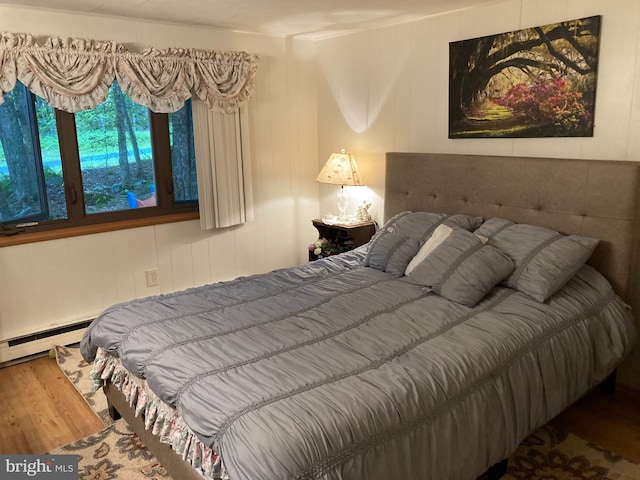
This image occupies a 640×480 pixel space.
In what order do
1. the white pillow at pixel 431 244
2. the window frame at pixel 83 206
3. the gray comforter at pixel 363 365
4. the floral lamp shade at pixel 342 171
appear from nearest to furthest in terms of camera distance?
the gray comforter at pixel 363 365 → the white pillow at pixel 431 244 → the window frame at pixel 83 206 → the floral lamp shade at pixel 342 171

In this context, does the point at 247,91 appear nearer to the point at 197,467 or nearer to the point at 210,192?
the point at 210,192

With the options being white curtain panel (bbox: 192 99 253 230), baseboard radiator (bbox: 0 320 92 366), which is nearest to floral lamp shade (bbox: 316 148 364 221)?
white curtain panel (bbox: 192 99 253 230)

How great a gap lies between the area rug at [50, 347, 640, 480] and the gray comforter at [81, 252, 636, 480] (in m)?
0.24

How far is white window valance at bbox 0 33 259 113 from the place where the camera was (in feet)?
9.95

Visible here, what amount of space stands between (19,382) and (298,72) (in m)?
3.02

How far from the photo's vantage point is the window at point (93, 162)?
10.9ft

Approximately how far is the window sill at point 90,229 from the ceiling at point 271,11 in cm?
136

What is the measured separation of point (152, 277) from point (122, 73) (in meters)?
1.44

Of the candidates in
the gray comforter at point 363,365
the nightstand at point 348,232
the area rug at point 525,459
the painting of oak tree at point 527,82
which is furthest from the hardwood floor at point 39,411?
the painting of oak tree at point 527,82

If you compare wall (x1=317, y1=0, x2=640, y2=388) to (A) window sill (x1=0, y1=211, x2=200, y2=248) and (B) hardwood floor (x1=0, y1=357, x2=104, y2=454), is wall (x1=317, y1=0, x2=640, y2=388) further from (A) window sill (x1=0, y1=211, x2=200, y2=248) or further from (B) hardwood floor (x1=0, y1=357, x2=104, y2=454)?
(B) hardwood floor (x1=0, y1=357, x2=104, y2=454)

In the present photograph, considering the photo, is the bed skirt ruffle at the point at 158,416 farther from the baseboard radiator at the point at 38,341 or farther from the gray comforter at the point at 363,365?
the baseboard radiator at the point at 38,341

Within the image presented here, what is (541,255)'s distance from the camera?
8.64 ft

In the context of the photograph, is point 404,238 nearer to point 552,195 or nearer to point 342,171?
point 552,195

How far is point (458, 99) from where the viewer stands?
338cm
